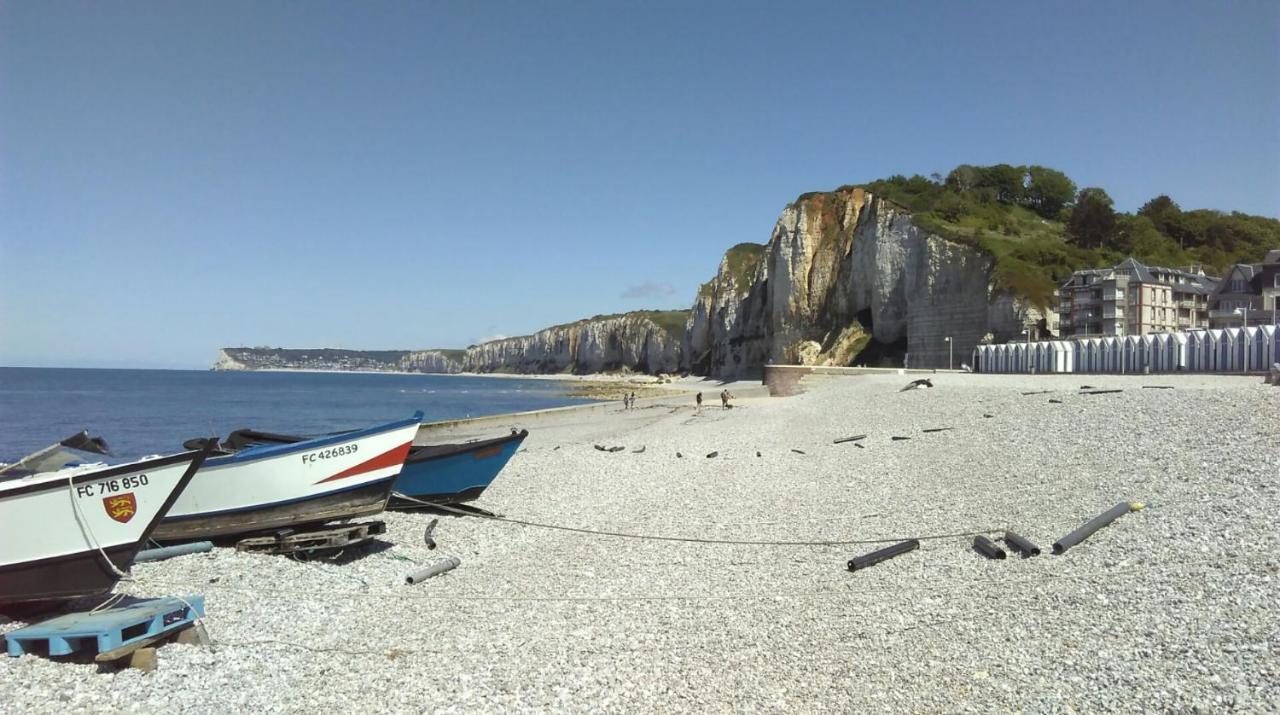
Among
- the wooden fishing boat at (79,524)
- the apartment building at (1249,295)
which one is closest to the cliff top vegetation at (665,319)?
the apartment building at (1249,295)

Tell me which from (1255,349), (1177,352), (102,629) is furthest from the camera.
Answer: (1177,352)

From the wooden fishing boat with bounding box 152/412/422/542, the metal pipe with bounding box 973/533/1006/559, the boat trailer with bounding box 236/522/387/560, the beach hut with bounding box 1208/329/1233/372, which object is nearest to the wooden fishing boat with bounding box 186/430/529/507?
the wooden fishing boat with bounding box 152/412/422/542

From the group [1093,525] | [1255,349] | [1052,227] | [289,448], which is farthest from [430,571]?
[1052,227]

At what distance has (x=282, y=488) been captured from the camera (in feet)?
32.6

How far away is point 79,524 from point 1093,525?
10105mm

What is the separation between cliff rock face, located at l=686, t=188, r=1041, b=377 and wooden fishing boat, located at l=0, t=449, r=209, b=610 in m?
51.6

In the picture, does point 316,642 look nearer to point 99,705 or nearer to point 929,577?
point 99,705

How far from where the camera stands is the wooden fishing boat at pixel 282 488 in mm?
9805

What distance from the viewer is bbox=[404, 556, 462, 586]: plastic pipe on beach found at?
29.2 feet

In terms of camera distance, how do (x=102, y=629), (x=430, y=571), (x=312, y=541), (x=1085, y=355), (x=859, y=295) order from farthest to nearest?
(x=859, y=295) < (x=1085, y=355) < (x=312, y=541) < (x=430, y=571) < (x=102, y=629)

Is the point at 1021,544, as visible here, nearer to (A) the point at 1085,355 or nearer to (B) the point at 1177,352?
(B) the point at 1177,352

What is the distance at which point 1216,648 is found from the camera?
5168 millimetres

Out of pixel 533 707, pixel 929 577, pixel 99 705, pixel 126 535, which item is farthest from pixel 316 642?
pixel 929 577

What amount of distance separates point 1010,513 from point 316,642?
8071mm
